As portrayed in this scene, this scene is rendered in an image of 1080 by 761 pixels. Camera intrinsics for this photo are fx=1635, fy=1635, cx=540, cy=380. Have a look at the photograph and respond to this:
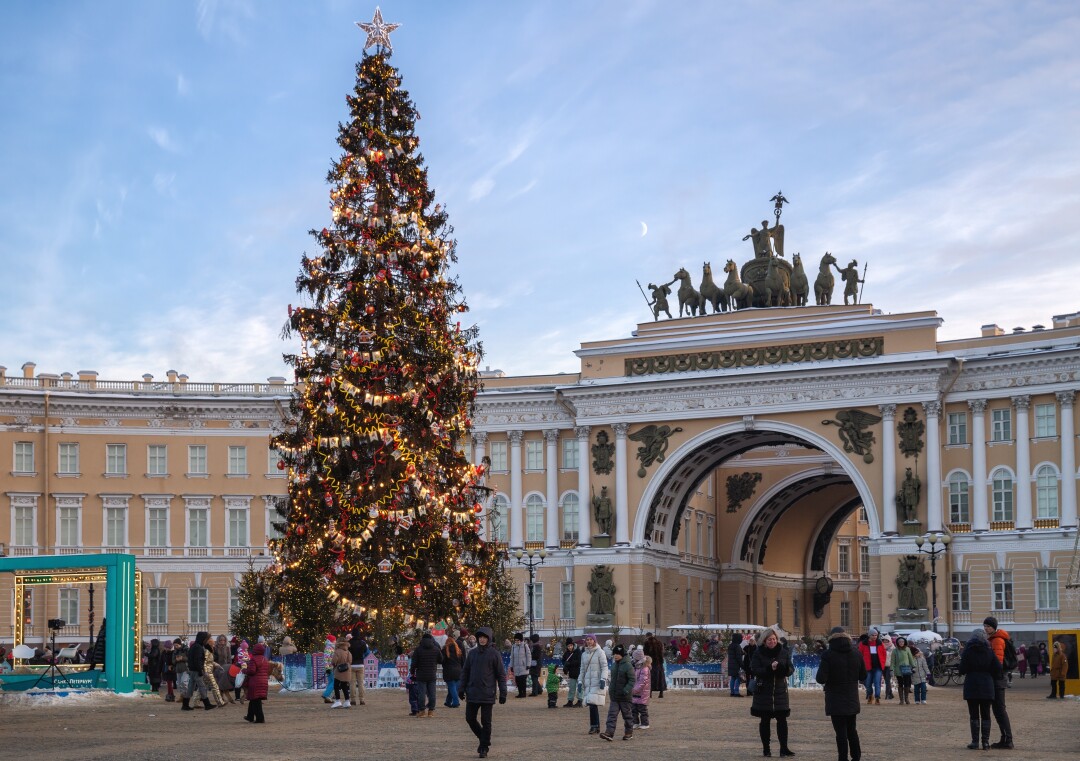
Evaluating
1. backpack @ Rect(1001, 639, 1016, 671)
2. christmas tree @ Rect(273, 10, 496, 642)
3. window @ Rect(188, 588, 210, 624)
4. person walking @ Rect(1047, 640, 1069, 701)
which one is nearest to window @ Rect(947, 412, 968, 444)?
person walking @ Rect(1047, 640, 1069, 701)

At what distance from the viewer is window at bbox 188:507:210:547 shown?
7244 cm

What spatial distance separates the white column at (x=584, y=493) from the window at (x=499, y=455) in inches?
156

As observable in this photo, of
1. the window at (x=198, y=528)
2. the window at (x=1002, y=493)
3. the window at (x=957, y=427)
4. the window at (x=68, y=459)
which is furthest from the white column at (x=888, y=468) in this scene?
the window at (x=68, y=459)

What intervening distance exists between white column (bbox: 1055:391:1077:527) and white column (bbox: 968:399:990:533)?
117 inches

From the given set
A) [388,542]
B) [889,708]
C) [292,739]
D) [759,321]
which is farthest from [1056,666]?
[759,321]

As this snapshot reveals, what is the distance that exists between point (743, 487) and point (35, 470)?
33.7 metres

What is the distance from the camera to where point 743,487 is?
267 feet

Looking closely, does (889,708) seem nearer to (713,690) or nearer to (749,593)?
(713,690)

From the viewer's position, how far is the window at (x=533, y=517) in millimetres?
72688

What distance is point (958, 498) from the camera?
64.6 meters

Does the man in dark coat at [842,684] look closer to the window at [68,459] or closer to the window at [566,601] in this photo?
the window at [566,601]

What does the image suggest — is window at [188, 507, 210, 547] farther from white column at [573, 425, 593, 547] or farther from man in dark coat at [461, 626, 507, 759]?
man in dark coat at [461, 626, 507, 759]

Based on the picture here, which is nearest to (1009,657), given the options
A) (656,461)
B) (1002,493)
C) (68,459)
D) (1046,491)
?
(1046,491)

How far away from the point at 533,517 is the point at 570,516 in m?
1.83
